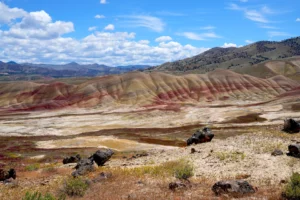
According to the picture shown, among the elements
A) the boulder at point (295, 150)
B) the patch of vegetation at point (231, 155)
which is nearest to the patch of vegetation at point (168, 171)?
the patch of vegetation at point (231, 155)

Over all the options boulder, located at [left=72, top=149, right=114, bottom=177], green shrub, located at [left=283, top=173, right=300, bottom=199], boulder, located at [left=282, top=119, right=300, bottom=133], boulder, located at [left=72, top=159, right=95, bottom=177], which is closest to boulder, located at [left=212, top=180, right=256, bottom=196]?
green shrub, located at [left=283, top=173, right=300, bottom=199]

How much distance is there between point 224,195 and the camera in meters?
20.2

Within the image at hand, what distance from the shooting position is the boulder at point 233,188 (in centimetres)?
2067

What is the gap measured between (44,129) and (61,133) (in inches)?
451

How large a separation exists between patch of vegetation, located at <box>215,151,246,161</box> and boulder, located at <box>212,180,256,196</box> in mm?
9966

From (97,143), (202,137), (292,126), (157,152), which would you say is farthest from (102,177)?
(97,143)

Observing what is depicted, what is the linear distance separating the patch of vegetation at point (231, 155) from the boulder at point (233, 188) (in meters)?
9.97

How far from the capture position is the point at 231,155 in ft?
105

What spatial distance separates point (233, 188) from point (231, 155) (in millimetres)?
11528

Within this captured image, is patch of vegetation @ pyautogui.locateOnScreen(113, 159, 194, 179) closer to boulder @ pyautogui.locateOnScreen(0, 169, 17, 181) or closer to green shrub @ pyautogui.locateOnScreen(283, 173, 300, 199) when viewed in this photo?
green shrub @ pyautogui.locateOnScreen(283, 173, 300, 199)

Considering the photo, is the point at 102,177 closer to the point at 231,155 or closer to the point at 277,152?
the point at 231,155

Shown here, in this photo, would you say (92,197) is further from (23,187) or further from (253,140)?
(253,140)

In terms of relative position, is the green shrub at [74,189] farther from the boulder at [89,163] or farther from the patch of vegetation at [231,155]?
the patch of vegetation at [231,155]

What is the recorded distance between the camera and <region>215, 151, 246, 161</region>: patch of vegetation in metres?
31.1
